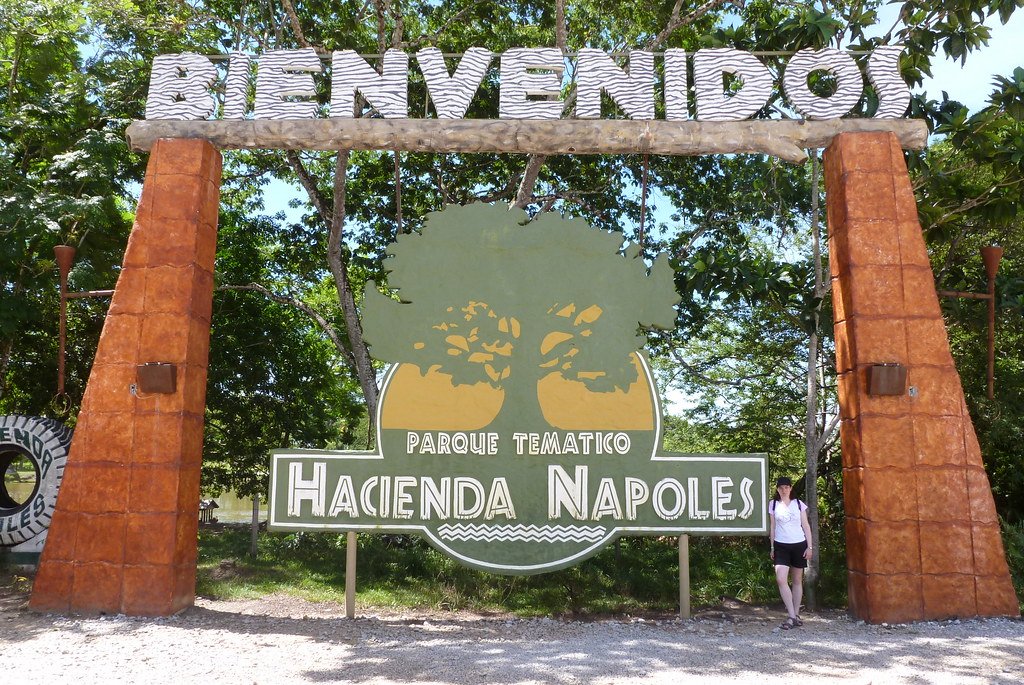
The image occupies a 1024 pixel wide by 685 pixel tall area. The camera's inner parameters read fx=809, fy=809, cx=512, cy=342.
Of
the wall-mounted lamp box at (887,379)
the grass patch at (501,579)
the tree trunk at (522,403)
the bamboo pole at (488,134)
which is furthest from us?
the grass patch at (501,579)

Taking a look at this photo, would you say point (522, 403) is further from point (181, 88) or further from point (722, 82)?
point (181, 88)

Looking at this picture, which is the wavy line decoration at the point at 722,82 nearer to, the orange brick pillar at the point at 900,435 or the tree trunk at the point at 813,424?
the orange brick pillar at the point at 900,435

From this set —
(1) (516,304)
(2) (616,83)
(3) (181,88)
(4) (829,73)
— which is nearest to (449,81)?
(2) (616,83)

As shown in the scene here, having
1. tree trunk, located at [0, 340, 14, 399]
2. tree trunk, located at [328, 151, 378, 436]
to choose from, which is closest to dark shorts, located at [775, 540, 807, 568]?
tree trunk, located at [328, 151, 378, 436]

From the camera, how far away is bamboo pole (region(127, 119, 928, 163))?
25.7ft

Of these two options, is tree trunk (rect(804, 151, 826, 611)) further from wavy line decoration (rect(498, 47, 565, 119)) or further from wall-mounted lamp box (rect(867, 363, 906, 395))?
wavy line decoration (rect(498, 47, 565, 119))

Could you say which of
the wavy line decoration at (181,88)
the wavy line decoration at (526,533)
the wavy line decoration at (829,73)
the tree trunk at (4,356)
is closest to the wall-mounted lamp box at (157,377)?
the wavy line decoration at (181,88)

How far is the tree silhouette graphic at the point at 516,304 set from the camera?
763 centimetres

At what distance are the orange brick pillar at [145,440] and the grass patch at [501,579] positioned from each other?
249cm

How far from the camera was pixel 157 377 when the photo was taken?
23.7 feet

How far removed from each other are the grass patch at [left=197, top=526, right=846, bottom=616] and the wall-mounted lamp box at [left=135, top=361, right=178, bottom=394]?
3347 millimetres

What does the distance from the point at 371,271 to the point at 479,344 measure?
702cm

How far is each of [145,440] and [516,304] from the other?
3598 millimetres

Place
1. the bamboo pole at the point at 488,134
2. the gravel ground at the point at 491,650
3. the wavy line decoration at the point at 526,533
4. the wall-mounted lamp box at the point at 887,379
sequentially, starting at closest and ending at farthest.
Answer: the gravel ground at the point at 491,650 → the wall-mounted lamp box at the point at 887,379 → the wavy line decoration at the point at 526,533 → the bamboo pole at the point at 488,134
